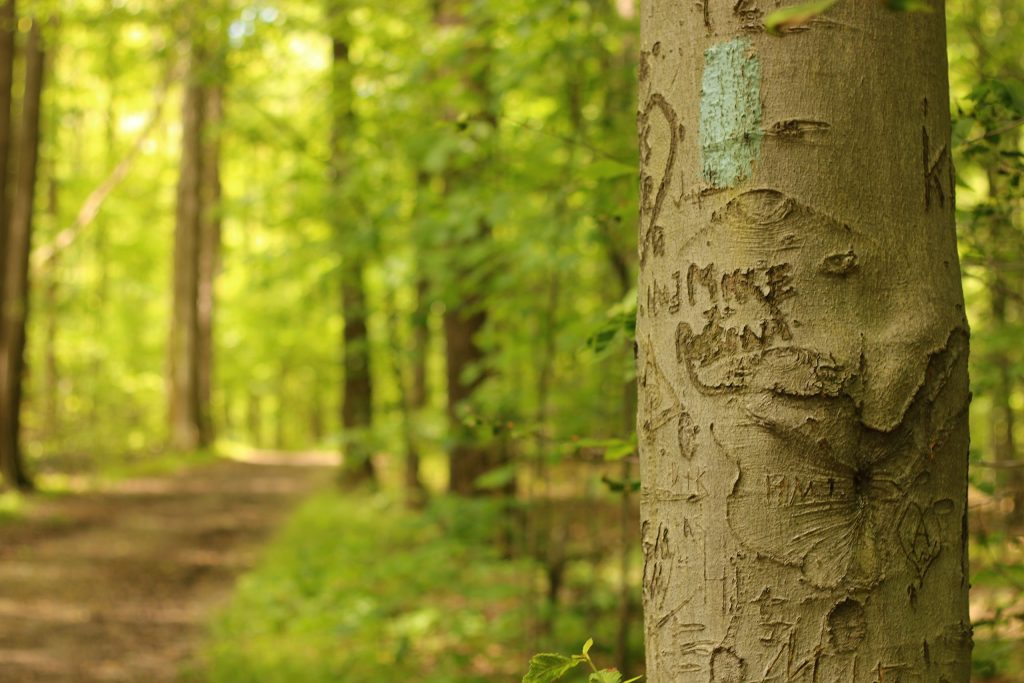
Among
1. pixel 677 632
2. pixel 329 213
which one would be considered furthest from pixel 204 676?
pixel 677 632

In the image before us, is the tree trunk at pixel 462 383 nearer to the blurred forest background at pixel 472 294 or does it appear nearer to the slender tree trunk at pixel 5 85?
the blurred forest background at pixel 472 294

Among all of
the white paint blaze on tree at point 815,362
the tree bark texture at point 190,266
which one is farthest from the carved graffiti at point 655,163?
the tree bark texture at point 190,266

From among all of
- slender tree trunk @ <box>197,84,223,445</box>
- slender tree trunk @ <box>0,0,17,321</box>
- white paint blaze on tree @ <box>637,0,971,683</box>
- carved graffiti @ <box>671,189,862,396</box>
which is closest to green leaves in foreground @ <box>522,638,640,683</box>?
white paint blaze on tree @ <box>637,0,971,683</box>

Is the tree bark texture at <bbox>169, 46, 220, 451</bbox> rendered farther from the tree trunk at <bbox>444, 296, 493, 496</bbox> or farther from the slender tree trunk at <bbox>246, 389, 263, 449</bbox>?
the slender tree trunk at <bbox>246, 389, 263, 449</bbox>

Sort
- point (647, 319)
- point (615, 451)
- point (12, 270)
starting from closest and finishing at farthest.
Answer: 1. point (647, 319)
2. point (615, 451)
3. point (12, 270)

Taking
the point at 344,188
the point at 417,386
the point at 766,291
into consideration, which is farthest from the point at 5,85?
the point at 766,291

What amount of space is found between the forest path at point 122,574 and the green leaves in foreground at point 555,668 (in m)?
5.30

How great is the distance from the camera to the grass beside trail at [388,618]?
524cm

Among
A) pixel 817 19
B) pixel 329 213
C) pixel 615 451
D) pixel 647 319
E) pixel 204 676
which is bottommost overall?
pixel 204 676

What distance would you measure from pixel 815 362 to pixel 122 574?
8.90 metres

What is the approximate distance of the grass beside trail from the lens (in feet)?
17.2

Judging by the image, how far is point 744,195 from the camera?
3.50 feet

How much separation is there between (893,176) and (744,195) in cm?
17

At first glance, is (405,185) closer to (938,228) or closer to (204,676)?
(204,676)
